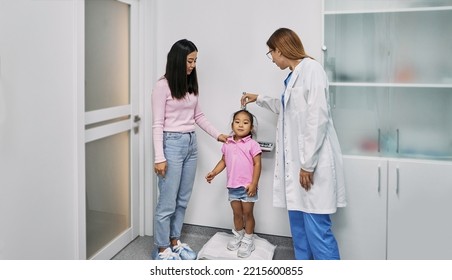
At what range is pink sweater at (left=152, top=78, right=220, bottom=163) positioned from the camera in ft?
7.59

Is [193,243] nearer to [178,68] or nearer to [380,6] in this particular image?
[178,68]

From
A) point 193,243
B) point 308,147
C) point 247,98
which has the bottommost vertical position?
point 193,243

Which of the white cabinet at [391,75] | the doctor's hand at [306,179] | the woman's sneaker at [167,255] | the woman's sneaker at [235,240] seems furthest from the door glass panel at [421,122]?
the woman's sneaker at [167,255]

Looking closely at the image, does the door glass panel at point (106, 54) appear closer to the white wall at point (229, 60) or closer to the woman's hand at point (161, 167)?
the white wall at point (229, 60)

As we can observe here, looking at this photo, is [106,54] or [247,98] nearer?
[106,54]

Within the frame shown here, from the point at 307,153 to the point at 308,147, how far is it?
0.10 feet

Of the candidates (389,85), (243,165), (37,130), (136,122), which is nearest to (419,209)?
(389,85)

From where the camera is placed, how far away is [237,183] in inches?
98.0

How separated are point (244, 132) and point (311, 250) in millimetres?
807

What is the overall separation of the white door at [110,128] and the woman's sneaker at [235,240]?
2.39 feet

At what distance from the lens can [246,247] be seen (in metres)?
2.55

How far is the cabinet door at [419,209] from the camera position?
219cm

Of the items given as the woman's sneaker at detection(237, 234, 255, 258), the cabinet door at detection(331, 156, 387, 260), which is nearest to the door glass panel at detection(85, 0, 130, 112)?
the woman's sneaker at detection(237, 234, 255, 258)

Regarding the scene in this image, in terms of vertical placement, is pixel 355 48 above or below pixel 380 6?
below
